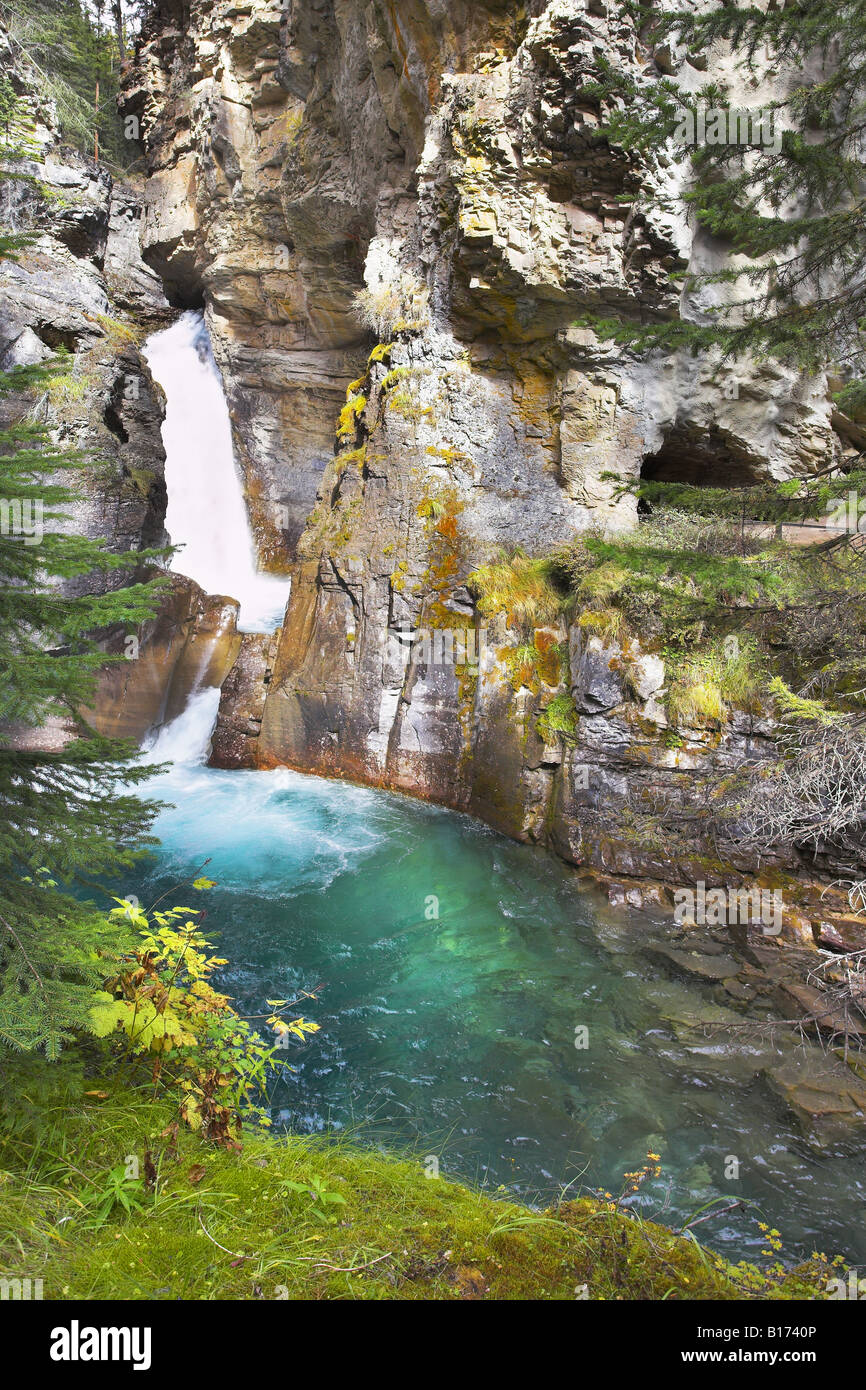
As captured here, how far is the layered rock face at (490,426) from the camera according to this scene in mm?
8188

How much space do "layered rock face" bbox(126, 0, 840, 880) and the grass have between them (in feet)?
15.2

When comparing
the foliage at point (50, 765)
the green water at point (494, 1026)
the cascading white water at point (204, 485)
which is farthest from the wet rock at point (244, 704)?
the foliage at point (50, 765)

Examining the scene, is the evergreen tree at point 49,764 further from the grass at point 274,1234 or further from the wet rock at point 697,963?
the wet rock at point 697,963

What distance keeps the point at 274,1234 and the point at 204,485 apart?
49.2ft

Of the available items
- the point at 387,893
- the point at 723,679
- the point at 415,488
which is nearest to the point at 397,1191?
the point at 387,893

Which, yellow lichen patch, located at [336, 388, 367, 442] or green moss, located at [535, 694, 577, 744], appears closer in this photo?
green moss, located at [535, 694, 577, 744]

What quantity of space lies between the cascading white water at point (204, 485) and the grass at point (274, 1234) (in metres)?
11.9

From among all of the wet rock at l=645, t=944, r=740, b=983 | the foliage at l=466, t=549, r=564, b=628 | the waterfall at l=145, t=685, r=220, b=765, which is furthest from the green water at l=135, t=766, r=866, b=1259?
the foliage at l=466, t=549, r=564, b=628

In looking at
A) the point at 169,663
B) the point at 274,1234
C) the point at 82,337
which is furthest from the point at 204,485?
the point at 274,1234

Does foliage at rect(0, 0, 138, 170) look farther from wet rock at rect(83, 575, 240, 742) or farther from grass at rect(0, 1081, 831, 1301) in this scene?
grass at rect(0, 1081, 831, 1301)

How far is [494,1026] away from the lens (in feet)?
17.1

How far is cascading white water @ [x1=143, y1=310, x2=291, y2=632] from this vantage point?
48.6 ft

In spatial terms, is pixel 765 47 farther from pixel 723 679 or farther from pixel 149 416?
pixel 149 416

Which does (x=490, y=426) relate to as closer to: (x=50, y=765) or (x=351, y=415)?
(x=351, y=415)
